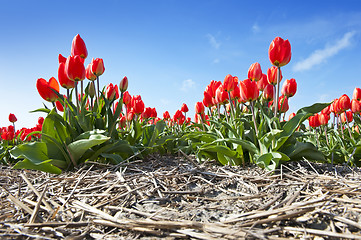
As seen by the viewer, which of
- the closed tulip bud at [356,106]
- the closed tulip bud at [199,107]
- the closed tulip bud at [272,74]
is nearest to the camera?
the closed tulip bud at [272,74]

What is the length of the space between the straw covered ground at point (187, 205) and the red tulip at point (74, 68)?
88 cm

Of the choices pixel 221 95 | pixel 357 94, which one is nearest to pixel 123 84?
pixel 221 95

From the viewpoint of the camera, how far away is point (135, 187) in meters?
2.11

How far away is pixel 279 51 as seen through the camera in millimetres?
2498

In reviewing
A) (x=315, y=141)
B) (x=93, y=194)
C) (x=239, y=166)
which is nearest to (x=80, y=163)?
(x=93, y=194)

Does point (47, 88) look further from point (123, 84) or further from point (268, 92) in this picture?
point (268, 92)

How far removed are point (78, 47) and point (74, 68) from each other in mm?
396

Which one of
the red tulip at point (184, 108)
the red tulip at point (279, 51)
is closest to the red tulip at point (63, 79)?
the red tulip at point (279, 51)

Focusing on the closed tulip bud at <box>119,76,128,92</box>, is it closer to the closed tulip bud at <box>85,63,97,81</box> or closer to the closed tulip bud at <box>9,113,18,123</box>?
the closed tulip bud at <box>85,63,97,81</box>

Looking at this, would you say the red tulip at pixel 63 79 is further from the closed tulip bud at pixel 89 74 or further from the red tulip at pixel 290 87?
the red tulip at pixel 290 87

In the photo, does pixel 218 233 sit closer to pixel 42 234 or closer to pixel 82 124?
pixel 42 234

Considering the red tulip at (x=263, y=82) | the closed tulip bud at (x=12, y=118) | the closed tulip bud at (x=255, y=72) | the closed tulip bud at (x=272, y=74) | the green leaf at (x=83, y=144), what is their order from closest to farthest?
the green leaf at (x=83, y=144)
the closed tulip bud at (x=272, y=74)
the closed tulip bud at (x=255, y=72)
the red tulip at (x=263, y=82)
the closed tulip bud at (x=12, y=118)

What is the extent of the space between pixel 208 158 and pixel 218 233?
1.86 meters

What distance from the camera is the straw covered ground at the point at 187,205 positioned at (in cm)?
149
